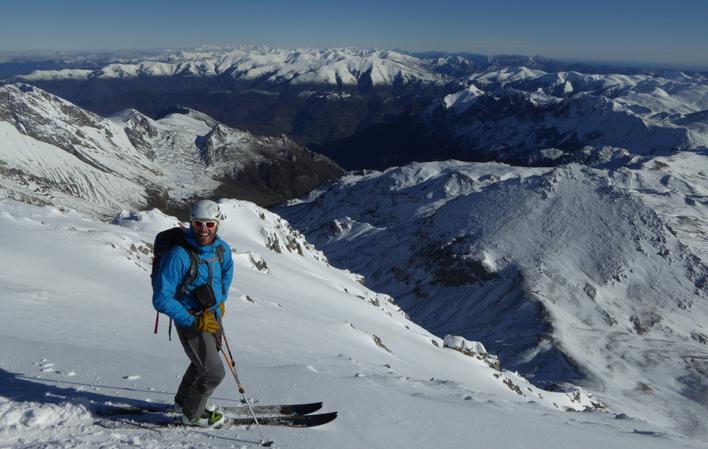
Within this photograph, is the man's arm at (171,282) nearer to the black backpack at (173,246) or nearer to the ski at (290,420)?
the black backpack at (173,246)

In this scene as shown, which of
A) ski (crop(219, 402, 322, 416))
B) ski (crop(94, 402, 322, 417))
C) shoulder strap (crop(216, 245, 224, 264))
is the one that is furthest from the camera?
ski (crop(219, 402, 322, 416))

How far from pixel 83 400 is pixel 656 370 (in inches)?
3323

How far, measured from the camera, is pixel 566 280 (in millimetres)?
98500

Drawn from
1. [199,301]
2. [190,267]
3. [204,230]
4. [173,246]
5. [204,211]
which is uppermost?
[204,211]

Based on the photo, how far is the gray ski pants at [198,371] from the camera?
8312mm

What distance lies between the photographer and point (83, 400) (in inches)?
338

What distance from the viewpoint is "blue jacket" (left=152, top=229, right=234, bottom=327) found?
7734 millimetres

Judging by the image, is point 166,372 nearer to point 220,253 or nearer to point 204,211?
point 220,253

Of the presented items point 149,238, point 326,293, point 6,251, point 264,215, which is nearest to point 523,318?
point 264,215

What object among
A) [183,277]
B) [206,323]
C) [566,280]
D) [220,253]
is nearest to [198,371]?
[206,323]

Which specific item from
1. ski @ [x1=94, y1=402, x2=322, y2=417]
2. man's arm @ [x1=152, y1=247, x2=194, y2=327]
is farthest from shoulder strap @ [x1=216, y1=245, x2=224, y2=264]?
ski @ [x1=94, y1=402, x2=322, y2=417]

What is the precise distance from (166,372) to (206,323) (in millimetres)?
3404

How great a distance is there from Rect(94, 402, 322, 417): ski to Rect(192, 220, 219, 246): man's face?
3.18 metres

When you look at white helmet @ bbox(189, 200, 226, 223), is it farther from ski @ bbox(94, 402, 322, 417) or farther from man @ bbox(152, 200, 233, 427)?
ski @ bbox(94, 402, 322, 417)
